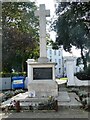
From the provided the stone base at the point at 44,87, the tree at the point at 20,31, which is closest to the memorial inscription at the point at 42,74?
the stone base at the point at 44,87

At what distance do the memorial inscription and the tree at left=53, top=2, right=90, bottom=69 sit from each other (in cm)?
940

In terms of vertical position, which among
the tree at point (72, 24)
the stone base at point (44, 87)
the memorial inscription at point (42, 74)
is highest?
the tree at point (72, 24)

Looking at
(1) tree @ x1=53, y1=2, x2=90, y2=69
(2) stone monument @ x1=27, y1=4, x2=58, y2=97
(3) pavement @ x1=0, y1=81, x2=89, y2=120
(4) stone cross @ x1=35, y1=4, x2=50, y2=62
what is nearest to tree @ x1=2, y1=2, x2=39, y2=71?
(1) tree @ x1=53, y1=2, x2=90, y2=69

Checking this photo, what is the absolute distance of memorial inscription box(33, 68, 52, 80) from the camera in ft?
42.0

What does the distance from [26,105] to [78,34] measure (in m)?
14.1

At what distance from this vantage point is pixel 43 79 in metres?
12.8

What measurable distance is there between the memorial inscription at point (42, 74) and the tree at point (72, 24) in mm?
9396

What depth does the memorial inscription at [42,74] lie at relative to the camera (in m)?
12.8

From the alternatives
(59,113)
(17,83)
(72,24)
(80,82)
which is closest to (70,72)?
(80,82)

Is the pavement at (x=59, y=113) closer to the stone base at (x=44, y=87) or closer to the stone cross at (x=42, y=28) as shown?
the stone base at (x=44, y=87)

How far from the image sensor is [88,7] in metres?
20.3

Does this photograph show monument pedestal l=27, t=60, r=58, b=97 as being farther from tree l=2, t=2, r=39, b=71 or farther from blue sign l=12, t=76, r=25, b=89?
tree l=2, t=2, r=39, b=71

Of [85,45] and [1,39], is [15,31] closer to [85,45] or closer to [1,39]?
[1,39]

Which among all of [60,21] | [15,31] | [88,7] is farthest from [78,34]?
[15,31]
